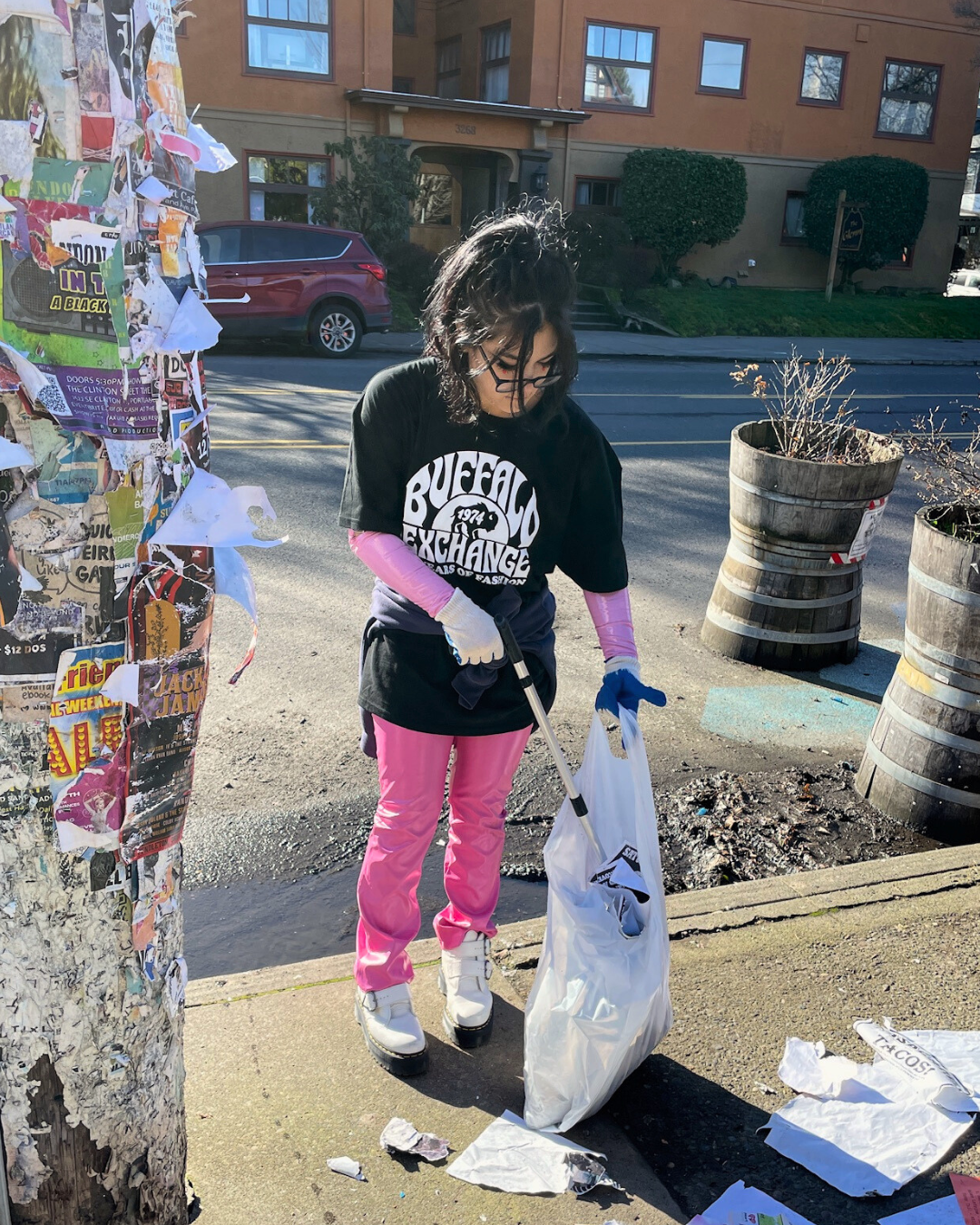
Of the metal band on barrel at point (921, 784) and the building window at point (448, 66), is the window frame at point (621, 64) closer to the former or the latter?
the building window at point (448, 66)

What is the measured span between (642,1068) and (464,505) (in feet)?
4.62

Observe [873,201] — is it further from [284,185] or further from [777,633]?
[777,633]

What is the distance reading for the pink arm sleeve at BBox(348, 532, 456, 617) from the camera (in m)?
2.35

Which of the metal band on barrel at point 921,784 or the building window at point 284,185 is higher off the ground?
the building window at point 284,185

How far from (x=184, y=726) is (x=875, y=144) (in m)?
29.6

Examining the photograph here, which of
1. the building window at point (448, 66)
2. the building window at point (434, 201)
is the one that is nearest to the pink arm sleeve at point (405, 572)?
the building window at point (434, 201)

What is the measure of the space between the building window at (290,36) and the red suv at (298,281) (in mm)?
8037

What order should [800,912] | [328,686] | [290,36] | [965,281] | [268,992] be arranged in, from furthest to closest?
[965,281]
[290,36]
[328,686]
[800,912]
[268,992]

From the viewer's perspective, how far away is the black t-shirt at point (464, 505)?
2402 millimetres

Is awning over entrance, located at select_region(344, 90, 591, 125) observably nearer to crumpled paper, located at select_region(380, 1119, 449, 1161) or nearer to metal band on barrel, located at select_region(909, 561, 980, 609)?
metal band on barrel, located at select_region(909, 561, 980, 609)

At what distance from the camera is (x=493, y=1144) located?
2.36 meters

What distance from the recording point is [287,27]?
20.8m

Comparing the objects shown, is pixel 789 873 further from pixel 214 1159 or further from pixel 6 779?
pixel 6 779

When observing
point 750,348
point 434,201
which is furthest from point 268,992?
point 434,201
